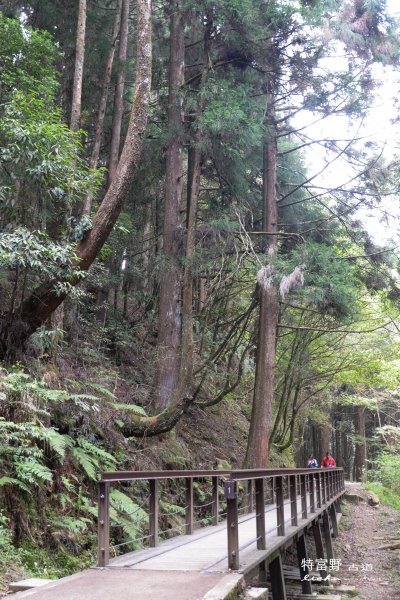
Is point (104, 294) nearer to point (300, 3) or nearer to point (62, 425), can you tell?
point (62, 425)

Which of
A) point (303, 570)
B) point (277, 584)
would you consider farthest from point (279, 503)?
point (303, 570)

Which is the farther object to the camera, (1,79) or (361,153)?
(361,153)

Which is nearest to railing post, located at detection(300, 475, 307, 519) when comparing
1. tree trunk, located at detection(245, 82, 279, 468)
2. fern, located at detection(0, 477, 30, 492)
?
tree trunk, located at detection(245, 82, 279, 468)

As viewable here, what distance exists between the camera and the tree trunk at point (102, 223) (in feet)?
28.4

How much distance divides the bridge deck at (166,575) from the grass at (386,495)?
1777 cm

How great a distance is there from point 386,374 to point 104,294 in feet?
38.0

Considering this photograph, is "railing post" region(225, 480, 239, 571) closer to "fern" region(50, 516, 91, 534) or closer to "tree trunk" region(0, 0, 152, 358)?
→ "fern" region(50, 516, 91, 534)

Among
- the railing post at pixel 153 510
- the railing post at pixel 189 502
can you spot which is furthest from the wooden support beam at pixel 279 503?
the railing post at pixel 153 510

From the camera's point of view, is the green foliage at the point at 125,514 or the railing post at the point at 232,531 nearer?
the railing post at the point at 232,531

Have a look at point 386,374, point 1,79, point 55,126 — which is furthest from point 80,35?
point 386,374

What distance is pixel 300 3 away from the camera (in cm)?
1250

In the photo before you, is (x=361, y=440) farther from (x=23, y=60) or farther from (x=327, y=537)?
(x=23, y=60)

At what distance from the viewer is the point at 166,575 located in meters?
4.81

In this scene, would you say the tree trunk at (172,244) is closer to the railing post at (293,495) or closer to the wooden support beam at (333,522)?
the railing post at (293,495)
